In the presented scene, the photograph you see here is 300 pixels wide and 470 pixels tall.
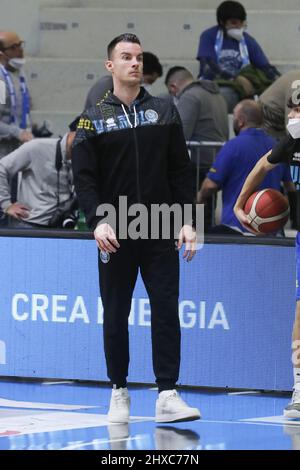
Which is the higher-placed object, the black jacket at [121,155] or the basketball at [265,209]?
the black jacket at [121,155]

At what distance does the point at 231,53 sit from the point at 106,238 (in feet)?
21.4

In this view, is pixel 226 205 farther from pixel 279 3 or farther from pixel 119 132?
pixel 279 3

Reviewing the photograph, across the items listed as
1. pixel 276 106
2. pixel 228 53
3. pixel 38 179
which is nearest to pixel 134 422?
pixel 38 179

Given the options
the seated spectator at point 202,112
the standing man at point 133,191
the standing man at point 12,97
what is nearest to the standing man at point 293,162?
the standing man at point 133,191

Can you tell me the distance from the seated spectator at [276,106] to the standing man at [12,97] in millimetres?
2103

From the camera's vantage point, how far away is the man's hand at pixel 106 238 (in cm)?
678

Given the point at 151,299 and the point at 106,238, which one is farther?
the point at 151,299

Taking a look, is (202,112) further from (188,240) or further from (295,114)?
(188,240)

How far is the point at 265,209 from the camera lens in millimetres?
8117

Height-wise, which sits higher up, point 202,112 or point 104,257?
point 202,112

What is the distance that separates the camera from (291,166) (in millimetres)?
7684

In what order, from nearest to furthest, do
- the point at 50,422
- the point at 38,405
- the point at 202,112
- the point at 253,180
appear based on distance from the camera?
the point at 50,422, the point at 253,180, the point at 38,405, the point at 202,112

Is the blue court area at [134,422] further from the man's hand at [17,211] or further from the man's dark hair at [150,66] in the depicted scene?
the man's dark hair at [150,66]

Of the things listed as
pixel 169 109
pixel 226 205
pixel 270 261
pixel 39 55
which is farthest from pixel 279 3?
pixel 169 109
